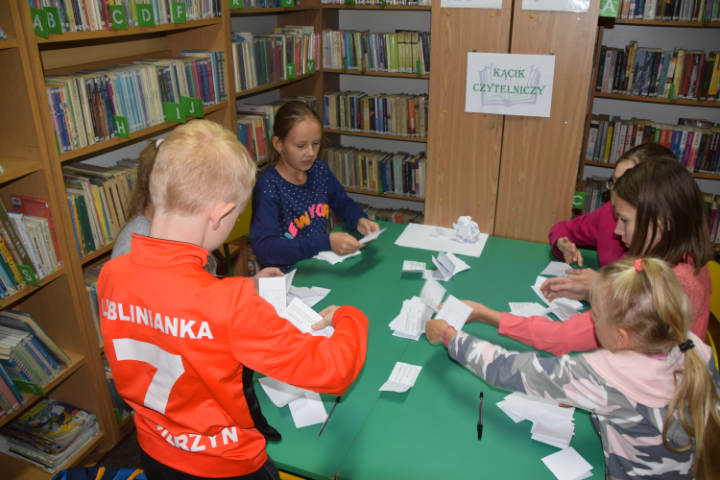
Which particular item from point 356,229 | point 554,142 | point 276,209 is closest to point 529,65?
point 554,142

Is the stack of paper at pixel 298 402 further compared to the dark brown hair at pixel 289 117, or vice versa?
the dark brown hair at pixel 289 117

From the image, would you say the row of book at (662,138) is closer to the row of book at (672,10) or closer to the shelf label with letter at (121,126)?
the row of book at (672,10)

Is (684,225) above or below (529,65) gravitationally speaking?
below

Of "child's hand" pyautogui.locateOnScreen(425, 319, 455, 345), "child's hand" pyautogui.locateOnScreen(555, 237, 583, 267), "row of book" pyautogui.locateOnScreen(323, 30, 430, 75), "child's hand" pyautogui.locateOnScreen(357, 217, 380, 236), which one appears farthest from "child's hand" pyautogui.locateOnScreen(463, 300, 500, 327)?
"row of book" pyautogui.locateOnScreen(323, 30, 430, 75)

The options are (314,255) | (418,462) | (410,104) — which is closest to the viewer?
(418,462)

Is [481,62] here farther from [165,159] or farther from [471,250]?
[165,159]

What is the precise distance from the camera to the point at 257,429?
123 centimetres

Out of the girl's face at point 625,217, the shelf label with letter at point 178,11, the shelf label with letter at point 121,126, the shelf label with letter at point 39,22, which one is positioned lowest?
the girl's face at point 625,217

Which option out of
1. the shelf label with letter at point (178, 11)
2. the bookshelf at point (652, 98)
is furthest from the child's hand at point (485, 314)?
the bookshelf at point (652, 98)

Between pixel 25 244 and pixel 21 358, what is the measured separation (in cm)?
45

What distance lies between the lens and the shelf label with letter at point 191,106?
2.63 m

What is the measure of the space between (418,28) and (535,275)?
277cm

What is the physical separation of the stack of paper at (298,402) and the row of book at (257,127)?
2.24m

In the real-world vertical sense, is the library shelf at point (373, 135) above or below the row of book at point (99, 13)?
below
